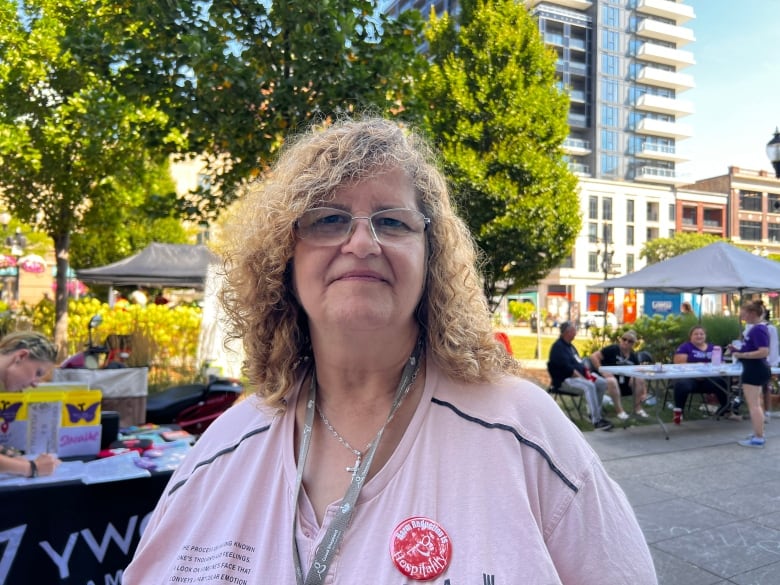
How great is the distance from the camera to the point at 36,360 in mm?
3305

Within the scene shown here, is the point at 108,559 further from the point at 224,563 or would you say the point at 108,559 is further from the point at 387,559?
the point at 387,559

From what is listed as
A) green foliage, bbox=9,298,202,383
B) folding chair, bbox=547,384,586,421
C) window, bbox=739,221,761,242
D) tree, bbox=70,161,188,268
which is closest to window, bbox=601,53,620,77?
window, bbox=739,221,761,242

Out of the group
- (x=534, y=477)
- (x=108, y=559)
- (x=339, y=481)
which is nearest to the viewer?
(x=534, y=477)

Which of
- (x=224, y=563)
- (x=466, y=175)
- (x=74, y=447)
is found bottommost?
(x=74, y=447)

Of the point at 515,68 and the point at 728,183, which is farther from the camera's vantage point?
the point at 728,183

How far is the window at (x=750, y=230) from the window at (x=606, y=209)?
19.0 m

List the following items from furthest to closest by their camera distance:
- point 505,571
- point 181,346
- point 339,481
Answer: point 181,346, point 339,481, point 505,571

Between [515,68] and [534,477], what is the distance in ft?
50.9

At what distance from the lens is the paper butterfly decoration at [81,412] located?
3158mm

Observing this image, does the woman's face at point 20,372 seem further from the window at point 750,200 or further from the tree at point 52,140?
the window at point 750,200

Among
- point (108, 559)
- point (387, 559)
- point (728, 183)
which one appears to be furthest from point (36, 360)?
point (728, 183)

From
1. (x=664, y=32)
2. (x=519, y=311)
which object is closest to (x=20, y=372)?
(x=519, y=311)

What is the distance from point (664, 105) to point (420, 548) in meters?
74.3

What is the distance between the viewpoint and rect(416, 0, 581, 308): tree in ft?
47.4
